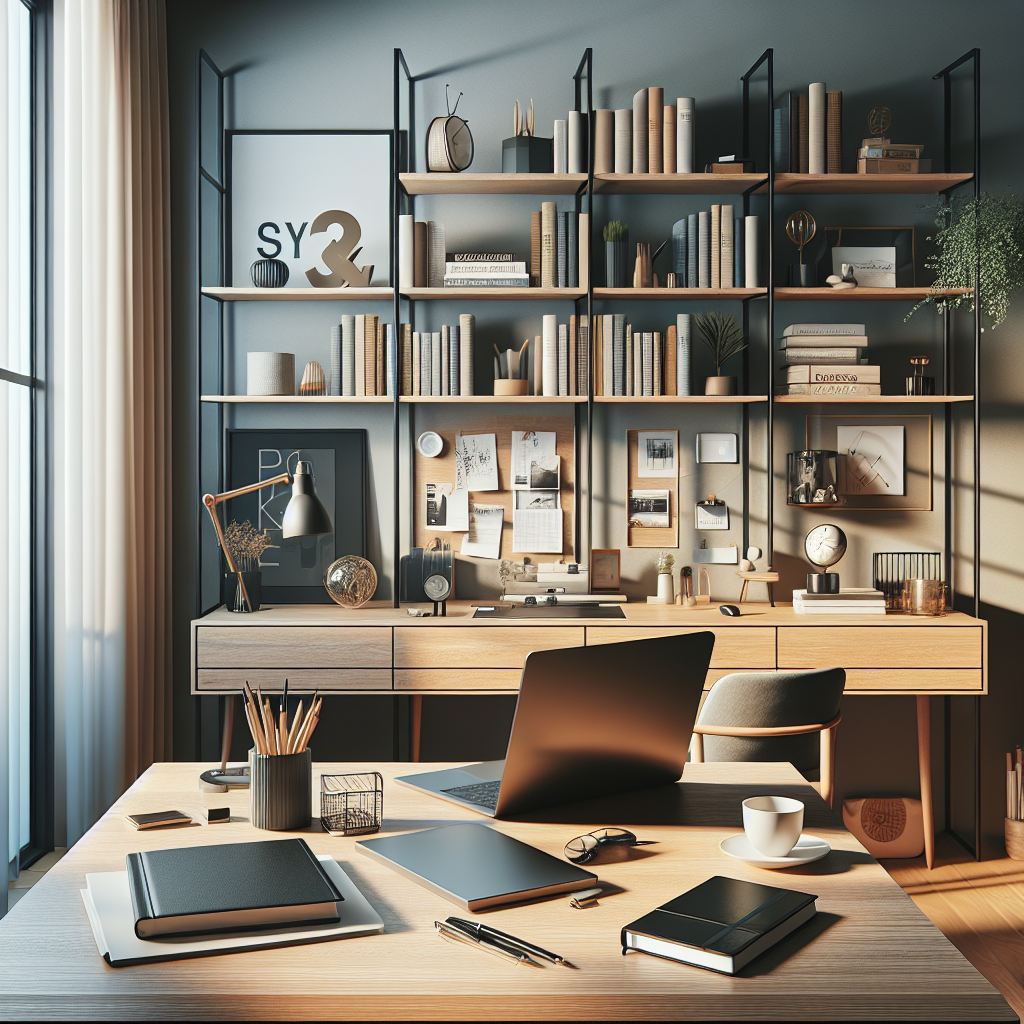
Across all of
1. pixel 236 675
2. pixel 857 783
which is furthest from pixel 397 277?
pixel 857 783

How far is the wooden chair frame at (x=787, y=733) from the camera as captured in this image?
2297 millimetres

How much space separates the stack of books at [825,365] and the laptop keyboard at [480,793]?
248 cm

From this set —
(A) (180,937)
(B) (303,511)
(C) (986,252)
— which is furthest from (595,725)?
(C) (986,252)

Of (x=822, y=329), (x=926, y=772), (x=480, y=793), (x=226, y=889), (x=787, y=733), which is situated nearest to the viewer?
(x=226, y=889)

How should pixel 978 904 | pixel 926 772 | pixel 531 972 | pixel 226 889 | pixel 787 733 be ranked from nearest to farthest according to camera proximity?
pixel 531 972
pixel 226 889
pixel 787 733
pixel 978 904
pixel 926 772

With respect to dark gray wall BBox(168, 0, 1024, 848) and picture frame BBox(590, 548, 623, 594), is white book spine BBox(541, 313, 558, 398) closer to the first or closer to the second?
dark gray wall BBox(168, 0, 1024, 848)

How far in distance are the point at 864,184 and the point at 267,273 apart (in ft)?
7.48

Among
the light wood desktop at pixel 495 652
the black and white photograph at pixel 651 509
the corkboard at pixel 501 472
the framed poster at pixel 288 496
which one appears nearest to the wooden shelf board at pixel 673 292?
the corkboard at pixel 501 472

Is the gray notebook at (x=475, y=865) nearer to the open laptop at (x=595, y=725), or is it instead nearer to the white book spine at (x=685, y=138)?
the open laptop at (x=595, y=725)

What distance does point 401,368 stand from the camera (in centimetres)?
363

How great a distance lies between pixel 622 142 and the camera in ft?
11.9

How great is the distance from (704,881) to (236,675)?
236 centimetres

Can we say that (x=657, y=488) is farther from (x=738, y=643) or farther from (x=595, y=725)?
(x=595, y=725)

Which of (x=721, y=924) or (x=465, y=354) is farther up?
(x=465, y=354)
